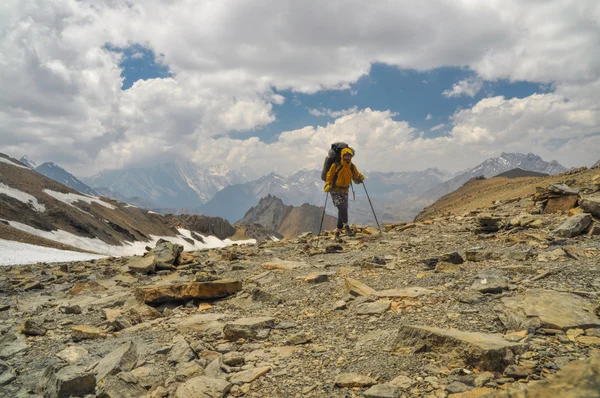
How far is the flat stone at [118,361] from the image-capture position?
18.3 feet

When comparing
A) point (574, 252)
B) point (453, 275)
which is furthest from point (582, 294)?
point (574, 252)

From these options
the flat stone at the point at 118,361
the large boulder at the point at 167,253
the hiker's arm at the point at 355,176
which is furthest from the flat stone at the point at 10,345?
the hiker's arm at the point at 355,176

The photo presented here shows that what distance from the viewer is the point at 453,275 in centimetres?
788

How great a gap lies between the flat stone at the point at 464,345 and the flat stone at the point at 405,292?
200cm

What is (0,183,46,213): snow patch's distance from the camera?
77.1m

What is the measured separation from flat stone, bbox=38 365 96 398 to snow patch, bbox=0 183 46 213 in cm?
9232

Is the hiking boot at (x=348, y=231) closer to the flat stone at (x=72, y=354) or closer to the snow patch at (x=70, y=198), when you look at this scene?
the flat stone at (x=72, y=354)

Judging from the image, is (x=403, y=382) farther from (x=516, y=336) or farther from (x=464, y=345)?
(x=516, y=336)

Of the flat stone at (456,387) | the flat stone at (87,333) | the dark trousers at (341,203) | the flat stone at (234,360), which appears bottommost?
the flat stone at (87,333)

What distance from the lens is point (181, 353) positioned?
234 inches

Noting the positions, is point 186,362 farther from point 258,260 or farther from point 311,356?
point 258,260

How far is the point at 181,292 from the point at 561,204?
613 inches

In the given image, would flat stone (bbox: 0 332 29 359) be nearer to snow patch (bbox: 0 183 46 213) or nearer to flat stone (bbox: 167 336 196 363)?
flat stone (bbox: 167 336 196 363)

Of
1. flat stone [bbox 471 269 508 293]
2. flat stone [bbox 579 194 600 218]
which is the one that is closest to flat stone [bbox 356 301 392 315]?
flat stone [bbox 471 269 508 293]
